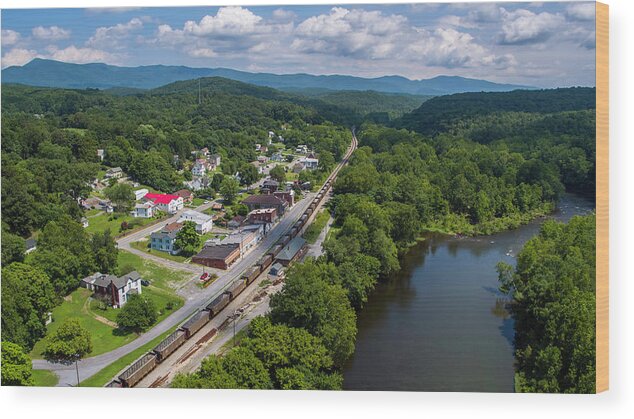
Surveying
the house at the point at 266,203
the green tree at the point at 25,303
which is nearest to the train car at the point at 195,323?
the green tree at the point at 25,303

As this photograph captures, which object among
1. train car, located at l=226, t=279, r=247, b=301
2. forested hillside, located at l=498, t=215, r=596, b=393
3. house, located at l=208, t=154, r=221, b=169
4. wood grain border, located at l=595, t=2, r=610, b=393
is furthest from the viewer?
house, located at l=208, t=154, r=221, b=169

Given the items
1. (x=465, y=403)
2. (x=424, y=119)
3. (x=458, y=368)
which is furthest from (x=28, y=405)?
(x=424, y=119)

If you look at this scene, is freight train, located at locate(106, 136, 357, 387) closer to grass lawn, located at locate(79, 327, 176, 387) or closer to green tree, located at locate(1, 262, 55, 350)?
grass lawn, located at locate(79, 327, 176, 387)

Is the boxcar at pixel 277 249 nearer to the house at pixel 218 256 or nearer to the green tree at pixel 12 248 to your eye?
the house at pixel 218 256

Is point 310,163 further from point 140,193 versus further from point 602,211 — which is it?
point 602,211

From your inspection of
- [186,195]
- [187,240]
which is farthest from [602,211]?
[186,195]

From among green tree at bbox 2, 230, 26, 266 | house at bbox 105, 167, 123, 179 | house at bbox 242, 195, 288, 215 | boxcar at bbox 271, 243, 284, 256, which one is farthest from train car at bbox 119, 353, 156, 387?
house at bbox 105, 167, 123, 179

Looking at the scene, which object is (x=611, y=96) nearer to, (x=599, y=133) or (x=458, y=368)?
(x=599, y=133)

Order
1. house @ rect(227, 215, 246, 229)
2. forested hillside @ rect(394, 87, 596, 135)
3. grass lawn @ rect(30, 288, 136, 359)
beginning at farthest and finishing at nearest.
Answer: forested hillside @ rect(394, 87, 596, 135)
house @ rect(227, 215, 246, 229)
grass lawn @ rect(30, 288, 136, 359)
